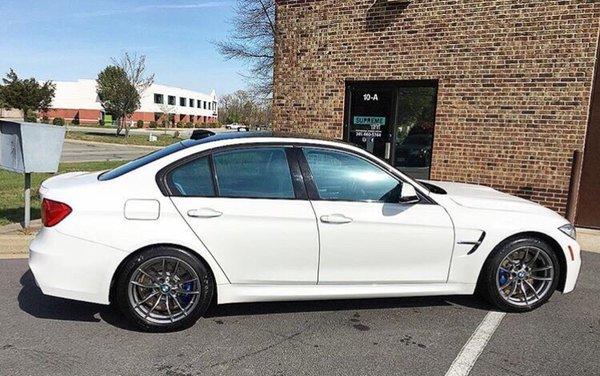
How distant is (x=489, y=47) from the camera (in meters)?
7.45

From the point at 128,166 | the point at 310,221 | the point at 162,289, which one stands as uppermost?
the point at 128,166

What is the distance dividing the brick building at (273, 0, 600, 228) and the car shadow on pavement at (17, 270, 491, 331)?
4.02 m

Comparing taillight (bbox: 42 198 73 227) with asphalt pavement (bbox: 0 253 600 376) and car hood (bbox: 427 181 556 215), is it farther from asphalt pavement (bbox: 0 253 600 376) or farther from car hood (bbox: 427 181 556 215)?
car hood (bbox: 427 181 556 215)

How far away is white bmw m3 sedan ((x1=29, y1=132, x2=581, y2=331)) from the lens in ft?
11.0

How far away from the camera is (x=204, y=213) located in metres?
3.42

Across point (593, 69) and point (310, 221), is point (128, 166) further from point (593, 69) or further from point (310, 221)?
point (593, 69)

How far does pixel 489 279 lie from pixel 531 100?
179 inches

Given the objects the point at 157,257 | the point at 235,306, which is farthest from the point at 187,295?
the point at 235,306

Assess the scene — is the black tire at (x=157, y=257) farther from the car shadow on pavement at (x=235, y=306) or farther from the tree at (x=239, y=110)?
the tree at (x=239, y=110)

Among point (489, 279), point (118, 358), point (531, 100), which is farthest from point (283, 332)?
point (531, 100)

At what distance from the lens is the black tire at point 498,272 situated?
3832 mm

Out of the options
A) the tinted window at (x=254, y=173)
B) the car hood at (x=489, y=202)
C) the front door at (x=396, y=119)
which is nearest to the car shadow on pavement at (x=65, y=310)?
the tinted window at (x=254, y=173)

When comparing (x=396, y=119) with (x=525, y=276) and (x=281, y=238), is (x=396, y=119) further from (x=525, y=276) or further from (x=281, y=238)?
(x=281, y=238)

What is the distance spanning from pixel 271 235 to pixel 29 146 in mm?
3998
